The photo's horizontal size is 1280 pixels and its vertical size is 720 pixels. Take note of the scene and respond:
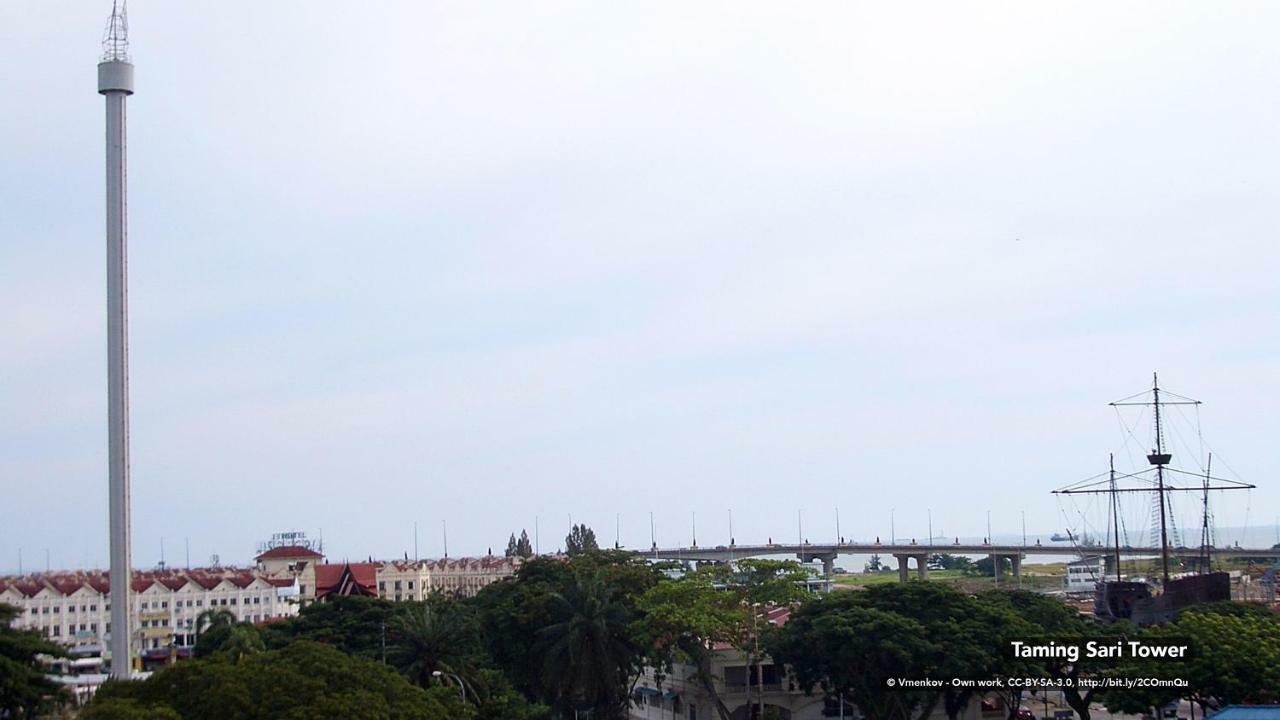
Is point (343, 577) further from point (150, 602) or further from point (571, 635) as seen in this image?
point (571, 635)

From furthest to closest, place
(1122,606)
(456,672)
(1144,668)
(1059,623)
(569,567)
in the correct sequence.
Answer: (1122,606)
(569,567)
(1059,623)
(456,672)
(1144,668)

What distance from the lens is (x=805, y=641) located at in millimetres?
61156

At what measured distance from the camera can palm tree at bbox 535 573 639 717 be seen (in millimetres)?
62312

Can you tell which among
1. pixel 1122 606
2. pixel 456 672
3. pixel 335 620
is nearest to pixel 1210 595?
pixel 1122 606

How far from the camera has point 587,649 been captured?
206 feet

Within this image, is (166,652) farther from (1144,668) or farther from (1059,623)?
(1144,668)

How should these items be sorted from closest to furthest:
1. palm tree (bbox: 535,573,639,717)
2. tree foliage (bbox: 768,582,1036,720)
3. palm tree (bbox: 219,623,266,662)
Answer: tree foliage (bbox: 768,582,1036,720), palm tree (bbox: 535,573,639,717), palm tree (bbox: 219,623,266,662)

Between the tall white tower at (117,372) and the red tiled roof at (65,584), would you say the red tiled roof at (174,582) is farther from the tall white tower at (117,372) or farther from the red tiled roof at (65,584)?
the tall white tower at (117,372)

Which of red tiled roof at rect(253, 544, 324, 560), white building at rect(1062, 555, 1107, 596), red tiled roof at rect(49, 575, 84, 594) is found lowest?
white building at rect(1062, 555, 1107, 596)

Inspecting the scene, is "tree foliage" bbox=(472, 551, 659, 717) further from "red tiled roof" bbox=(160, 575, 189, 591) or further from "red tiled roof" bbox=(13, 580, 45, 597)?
"red tiled roof" bbox=(160, 575, 189, 591)

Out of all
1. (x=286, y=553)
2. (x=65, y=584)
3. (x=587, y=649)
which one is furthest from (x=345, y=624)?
(x=286, y=553)

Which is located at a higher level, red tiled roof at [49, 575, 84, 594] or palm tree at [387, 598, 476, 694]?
red tiled roof at [49, 575, 84, 594]

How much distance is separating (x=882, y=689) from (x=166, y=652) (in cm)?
6948

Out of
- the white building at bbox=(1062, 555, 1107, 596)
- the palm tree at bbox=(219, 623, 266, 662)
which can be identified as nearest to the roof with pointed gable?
the palm tree at bbox=(219, 623, 266, 662)
